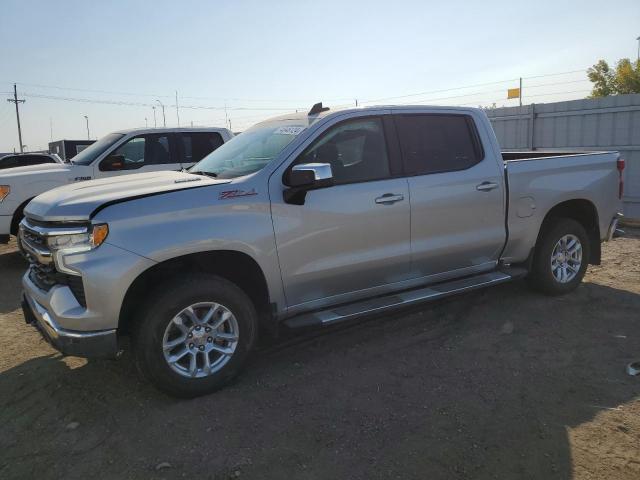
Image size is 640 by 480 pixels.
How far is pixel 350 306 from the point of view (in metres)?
4.23

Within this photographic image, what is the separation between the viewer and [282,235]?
3850 mm

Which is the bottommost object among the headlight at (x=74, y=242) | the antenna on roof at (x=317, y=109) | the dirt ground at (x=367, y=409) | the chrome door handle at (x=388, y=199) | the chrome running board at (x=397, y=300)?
the dirt ground at (x=367, y=409)

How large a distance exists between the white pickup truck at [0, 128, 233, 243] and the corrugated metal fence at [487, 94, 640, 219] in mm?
6428

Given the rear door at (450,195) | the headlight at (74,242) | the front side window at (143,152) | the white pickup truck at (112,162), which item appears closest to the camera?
the headlight at (74,242)

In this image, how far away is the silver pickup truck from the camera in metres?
3.38

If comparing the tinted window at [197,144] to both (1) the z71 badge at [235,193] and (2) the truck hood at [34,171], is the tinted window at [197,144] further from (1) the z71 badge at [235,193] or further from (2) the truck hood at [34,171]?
(1) the z71 badge at [235,193]

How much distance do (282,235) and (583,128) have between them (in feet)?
30.0

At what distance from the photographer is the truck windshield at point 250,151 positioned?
4.11m

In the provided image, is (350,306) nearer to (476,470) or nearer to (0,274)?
(476,470)

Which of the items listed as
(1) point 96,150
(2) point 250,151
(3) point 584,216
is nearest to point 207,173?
(2) point 250,151

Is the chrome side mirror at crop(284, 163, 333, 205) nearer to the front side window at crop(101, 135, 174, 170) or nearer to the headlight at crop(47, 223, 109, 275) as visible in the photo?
the headlight at crop(47, 223, 109, 275)

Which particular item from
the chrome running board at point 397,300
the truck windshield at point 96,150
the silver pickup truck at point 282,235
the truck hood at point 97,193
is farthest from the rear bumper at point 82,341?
the truck windshield at point 96,150

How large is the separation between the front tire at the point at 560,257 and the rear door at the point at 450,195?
0.67m

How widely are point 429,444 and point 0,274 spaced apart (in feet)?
22.8
